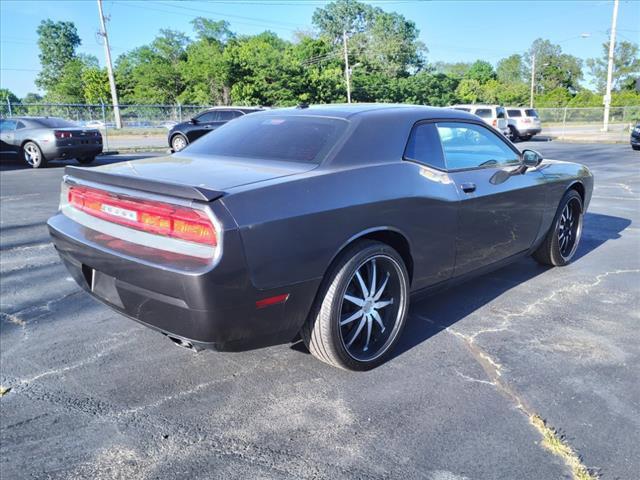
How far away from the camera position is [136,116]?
2530cm

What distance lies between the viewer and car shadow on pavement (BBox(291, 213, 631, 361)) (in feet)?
11.3

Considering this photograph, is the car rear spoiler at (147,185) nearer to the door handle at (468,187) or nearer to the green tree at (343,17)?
the door handle at (468,187)

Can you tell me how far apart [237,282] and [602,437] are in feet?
6.02

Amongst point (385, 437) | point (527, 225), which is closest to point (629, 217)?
point (527, 225)

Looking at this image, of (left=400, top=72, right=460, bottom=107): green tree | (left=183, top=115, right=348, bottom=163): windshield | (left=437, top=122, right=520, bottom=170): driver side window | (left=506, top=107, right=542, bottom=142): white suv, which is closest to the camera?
(left=183, top=115, right=348, bottom=163): windshield

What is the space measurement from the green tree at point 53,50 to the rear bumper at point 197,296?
306ft

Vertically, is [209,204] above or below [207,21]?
below

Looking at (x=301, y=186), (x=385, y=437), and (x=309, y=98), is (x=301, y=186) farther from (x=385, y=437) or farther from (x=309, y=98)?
(x=309, y=98)

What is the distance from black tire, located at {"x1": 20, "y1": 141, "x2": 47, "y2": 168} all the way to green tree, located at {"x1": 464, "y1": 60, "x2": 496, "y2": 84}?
261 ft

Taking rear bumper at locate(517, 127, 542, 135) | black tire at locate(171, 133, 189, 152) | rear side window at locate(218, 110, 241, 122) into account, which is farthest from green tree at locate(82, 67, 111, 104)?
rear bumper at locate(517, 127, 542, 135)

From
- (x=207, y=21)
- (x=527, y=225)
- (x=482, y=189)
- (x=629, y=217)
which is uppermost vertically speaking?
(x=207, y=21)

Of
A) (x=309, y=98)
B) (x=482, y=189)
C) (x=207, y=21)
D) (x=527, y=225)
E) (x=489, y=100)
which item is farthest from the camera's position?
(x=207, y=21)

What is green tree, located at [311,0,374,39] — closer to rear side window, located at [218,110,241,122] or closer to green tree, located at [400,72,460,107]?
green tree, located at [400,72,460,107]

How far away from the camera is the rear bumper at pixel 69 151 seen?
12.5 m
